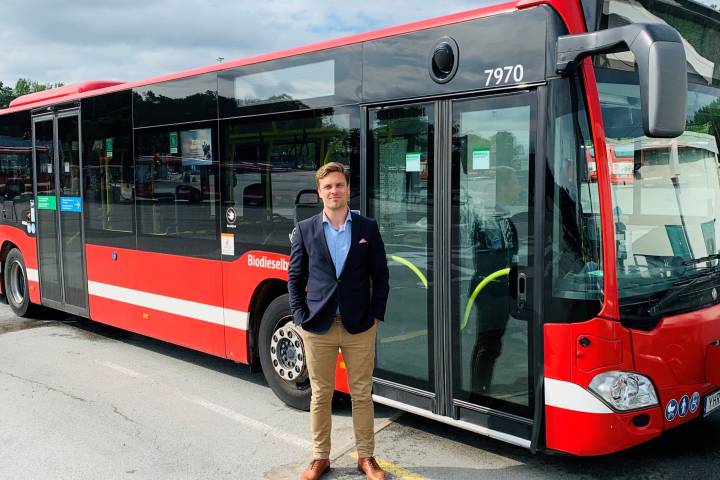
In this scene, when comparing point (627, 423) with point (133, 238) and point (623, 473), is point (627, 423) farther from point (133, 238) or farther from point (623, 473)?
point (133, 238)

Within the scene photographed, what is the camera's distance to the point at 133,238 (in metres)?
7.49

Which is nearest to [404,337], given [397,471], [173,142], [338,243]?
[397,471]

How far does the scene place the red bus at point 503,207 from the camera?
12.8ft

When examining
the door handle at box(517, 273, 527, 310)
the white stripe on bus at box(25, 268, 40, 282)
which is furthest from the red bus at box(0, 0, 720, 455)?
the white stripe on bus at box(25, 268, 40, 282)

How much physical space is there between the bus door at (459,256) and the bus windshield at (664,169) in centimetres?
49

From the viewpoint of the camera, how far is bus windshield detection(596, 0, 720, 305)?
400 centimetres

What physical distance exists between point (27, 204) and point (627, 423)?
8.29 metres

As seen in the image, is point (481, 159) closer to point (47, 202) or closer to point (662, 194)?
point (662, 194)

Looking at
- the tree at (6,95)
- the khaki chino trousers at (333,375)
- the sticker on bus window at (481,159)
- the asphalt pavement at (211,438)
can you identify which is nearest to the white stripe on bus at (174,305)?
the asphalt pavement at (211,438)

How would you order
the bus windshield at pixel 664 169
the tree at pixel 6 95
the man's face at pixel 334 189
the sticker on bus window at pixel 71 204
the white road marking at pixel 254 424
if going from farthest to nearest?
the tree at pixel 6 95, the sticker on bus window at pixel 71 204, the white road marking at pixel 254 424, the man's face at pixel 334 189, the bus windshield at pixel 664 169

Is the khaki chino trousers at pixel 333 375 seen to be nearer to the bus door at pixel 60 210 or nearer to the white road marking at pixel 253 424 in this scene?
the white road marking at pixel 253 424

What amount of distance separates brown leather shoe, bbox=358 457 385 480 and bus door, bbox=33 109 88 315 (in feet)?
17.1

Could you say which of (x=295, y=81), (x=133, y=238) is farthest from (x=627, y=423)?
(x=133, y=238)

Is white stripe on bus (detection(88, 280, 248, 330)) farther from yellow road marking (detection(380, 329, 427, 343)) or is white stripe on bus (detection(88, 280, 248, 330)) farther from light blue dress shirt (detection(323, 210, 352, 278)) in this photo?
light blue dress shirt (detection(323, 210, 352, 278))
